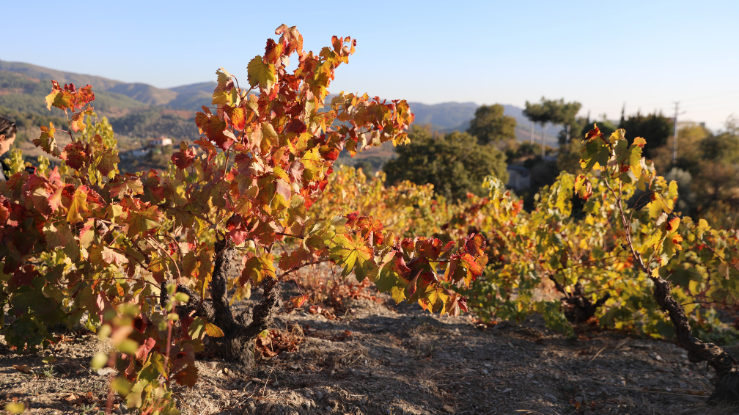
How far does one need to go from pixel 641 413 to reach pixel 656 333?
4.42ft

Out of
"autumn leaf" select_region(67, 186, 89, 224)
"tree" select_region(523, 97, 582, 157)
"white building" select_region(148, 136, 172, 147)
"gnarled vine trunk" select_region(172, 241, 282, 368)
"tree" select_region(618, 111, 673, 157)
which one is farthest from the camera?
"tree" select_region(523, 97, 582, 157)

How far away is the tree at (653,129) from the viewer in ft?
93.4

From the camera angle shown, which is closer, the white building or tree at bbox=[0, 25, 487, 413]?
tree at bbox=[0, 25, 487, 413]

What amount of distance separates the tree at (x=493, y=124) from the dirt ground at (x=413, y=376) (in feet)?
158

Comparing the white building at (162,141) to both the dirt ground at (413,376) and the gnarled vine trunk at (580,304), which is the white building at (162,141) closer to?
the dirt ground at (413,376)

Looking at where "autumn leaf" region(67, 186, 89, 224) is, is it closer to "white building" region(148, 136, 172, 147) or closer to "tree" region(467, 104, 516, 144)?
"white building" region(148, 136, 172, 147)

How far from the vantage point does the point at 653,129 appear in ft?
95.1

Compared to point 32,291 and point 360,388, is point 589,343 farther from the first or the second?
point 32,291

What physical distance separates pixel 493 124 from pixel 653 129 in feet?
69.5

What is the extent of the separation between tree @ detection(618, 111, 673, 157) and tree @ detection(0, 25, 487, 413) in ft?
107

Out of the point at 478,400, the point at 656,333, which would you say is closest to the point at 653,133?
the point at 656,333

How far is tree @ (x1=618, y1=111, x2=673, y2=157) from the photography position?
93.4 ft

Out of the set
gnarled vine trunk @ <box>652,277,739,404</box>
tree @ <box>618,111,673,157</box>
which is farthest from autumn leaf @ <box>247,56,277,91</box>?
tree @ <box>618,111,673,157</box>

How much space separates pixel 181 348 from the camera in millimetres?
1414
